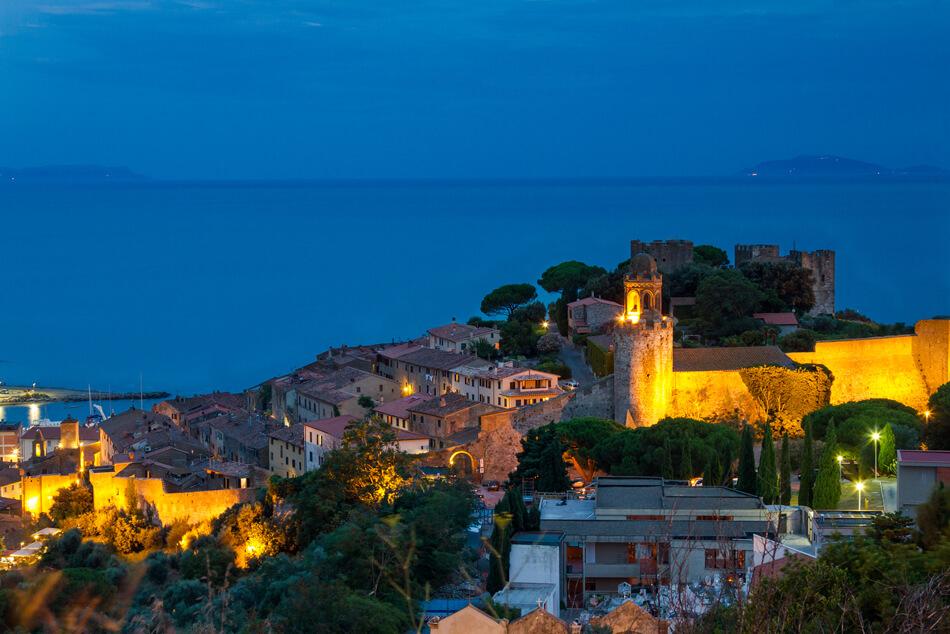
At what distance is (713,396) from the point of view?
2169 cm

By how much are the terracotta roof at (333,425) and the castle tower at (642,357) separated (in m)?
5.58

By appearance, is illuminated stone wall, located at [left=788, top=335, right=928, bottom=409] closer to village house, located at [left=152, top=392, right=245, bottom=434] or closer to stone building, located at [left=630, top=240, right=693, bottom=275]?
stone building, located at [left=630, top=240, right=693, bottom=275]

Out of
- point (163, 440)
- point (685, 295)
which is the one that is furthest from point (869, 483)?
point (163, 440)

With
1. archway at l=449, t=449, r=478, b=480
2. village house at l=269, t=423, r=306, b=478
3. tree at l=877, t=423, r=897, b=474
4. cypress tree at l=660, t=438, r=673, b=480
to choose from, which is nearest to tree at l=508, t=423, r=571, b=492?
cypress tree at l=660, t=438, r=673, b=480

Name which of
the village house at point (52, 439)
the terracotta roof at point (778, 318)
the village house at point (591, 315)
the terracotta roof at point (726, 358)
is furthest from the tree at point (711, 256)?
the village house at point (52, 439)

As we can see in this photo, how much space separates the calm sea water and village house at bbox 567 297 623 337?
1869 centimetres

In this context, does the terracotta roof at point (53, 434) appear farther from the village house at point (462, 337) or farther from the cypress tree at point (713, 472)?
the cypress tree at point (713, 472)

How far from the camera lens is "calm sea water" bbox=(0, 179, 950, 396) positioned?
168 ft

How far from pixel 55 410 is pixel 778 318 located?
2567 centimetres

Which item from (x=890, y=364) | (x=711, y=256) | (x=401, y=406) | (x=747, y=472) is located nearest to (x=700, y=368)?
(x=890, y=364)

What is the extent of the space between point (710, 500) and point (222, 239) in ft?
295

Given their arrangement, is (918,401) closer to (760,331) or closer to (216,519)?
(760,331)

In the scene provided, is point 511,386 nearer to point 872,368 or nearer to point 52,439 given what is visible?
point 872,368

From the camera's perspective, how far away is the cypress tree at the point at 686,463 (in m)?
17.6
